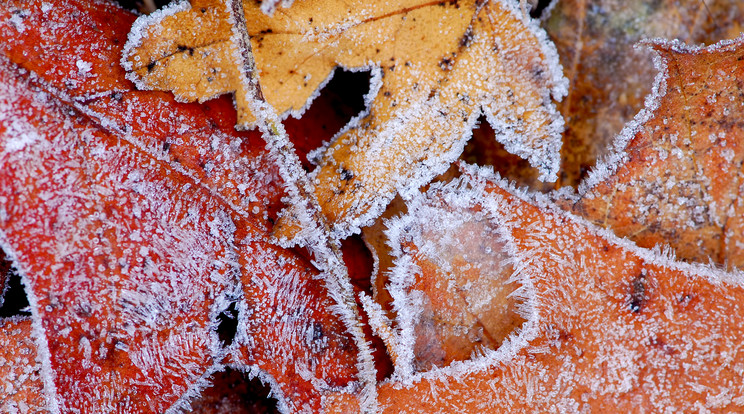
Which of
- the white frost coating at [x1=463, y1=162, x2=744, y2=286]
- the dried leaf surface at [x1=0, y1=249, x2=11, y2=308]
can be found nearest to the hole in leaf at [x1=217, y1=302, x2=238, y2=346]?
the dried leaf surface at [x1=0, y1=249, x2=11, y2=308]

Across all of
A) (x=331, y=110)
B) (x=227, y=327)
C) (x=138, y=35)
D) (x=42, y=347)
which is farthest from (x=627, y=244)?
(x=42, y=347)

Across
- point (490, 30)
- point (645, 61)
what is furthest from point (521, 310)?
point (645, 61)

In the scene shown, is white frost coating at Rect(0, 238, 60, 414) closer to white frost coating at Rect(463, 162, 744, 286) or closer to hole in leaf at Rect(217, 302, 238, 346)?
hole in leaf at Rect(217, 302, 238, 346)

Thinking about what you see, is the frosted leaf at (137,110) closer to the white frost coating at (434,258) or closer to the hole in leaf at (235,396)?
the white frost coating at (434,258)

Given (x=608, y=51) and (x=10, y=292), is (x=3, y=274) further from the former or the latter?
(x=608, y=51)

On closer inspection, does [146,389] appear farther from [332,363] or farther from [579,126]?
[579,126]

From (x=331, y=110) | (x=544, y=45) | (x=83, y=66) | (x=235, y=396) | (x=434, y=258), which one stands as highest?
(x=83, y=66)

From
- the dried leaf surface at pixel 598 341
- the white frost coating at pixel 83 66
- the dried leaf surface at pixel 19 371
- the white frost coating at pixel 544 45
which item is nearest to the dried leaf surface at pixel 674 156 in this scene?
the dried leaf surface at pixel 598 341

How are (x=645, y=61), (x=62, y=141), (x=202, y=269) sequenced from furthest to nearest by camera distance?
(x=645, y=61)
(x=202, y=269)
(x=62, y=141)

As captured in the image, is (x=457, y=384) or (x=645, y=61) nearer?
(x=457, y=384)
